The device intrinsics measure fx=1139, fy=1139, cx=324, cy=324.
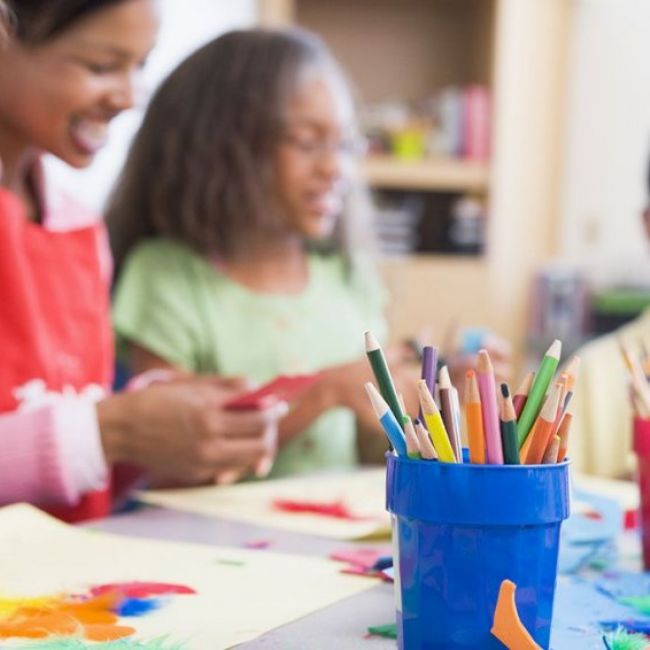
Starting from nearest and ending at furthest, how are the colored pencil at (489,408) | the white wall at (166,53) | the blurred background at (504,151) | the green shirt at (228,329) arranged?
the colored pencil at (489,408) < the green shirt at (228,329) < the white wall at (166,53) < the blurred background at (504,151)

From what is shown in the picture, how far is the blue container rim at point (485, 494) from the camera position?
1.81ft

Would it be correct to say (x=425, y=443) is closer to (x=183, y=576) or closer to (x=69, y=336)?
(x=183, y=576)

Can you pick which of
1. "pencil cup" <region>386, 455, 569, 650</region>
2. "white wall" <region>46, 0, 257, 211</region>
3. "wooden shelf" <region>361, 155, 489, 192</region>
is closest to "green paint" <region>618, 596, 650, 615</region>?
"pencil cup" <region>386, 455, 569, 650</region>

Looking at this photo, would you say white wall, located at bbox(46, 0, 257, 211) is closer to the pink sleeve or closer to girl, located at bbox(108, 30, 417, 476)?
girl, located at bbox(108, 30, 417, 476)

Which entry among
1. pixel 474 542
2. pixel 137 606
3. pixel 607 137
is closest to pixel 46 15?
pixel 137 606

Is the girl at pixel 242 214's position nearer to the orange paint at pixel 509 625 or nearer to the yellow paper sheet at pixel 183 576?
the yellow paper sheet at pixel 183 576

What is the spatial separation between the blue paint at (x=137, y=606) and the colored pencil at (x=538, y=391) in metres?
0.25

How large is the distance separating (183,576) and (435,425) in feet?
0.87

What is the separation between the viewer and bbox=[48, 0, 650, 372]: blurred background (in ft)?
9.50

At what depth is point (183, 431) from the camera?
41.6 inches

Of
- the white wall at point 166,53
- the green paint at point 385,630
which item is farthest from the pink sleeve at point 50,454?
the white wall at point 166,53

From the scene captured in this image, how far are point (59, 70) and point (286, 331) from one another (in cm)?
52

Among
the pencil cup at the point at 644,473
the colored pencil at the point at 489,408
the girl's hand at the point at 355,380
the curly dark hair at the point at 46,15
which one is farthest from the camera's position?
the girl's hand at the point at 355,380

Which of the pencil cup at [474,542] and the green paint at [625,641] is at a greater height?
the pencil cup at [474,542]
